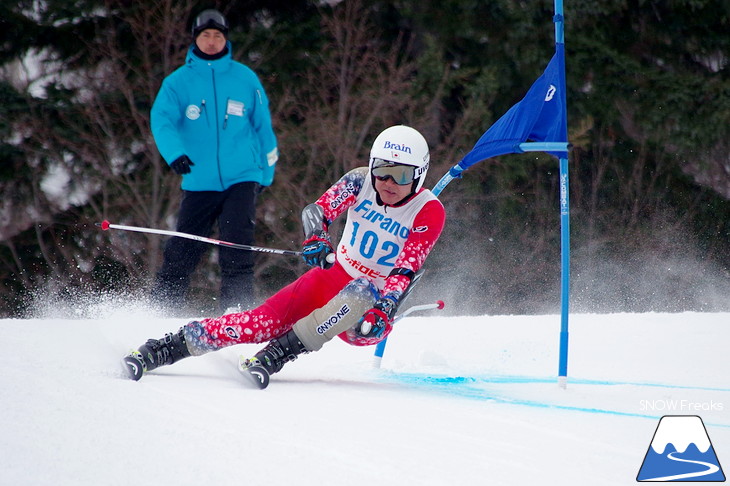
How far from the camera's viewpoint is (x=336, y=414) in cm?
269

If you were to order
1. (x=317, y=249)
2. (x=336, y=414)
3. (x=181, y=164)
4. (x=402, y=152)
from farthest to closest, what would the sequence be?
(x=181, y=164), (x=402, y=152), (x=317, y=249), (x=336, y=414)

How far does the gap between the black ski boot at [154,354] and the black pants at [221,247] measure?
4.59 ft

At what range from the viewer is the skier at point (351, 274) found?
10.8 feet

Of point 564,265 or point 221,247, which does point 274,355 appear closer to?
point 564,265

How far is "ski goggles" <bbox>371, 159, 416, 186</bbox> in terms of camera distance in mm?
3578

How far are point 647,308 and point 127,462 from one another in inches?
462

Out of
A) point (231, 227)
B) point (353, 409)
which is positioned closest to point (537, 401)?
point (353, 409)

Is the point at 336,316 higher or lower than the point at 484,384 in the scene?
higher

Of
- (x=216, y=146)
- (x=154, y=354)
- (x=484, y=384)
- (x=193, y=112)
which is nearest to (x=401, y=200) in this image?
(x=484, y=384)

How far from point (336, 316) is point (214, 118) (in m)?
1.98

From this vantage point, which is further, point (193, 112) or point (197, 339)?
point (193, 112)

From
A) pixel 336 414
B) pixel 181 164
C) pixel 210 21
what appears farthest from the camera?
pixel 210 21

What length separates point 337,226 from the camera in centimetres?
982

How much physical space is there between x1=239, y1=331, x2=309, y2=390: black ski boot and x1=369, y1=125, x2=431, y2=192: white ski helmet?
789 millimetres
